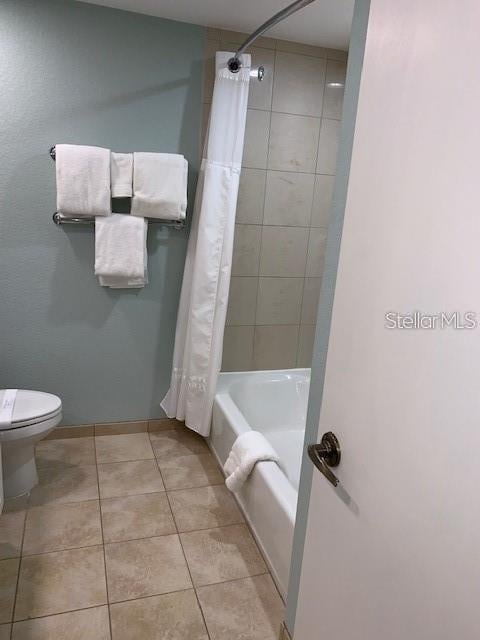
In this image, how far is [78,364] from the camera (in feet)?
9.07

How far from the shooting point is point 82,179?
239cm

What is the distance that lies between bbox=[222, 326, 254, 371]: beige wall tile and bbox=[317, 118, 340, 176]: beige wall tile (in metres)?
1.02

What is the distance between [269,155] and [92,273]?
1.17 meters

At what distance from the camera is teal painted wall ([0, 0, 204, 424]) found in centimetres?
234

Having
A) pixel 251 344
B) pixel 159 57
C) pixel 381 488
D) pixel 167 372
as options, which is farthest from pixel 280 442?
pixel 159 57

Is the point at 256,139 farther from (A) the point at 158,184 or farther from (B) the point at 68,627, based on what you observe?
(B) the point at 68,627

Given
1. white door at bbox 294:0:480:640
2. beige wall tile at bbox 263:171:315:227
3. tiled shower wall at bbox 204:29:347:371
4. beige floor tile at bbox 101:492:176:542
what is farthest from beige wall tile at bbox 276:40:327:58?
beige floor tile at bbox 101:492:176:542

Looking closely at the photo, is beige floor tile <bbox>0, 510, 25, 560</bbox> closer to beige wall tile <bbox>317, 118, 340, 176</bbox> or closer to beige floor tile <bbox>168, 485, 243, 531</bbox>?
beige floor tile <bbox>168, 485, 243, 531</bbox>

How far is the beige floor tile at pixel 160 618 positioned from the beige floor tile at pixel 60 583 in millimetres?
114

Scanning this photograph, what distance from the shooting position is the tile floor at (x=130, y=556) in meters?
1.73

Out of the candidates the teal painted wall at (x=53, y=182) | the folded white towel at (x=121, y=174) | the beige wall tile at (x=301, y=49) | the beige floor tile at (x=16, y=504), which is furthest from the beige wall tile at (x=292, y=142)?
the beige floor tile at (x=16, y=504)

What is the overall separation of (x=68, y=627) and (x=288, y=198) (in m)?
2.25

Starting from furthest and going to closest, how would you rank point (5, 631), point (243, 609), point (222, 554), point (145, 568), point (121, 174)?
point (121, 174) → point (222, 554) → point (145, 568) → point (243, 609) → point (5, 631)

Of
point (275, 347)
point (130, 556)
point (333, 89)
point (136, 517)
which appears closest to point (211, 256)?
point (275, 347)
